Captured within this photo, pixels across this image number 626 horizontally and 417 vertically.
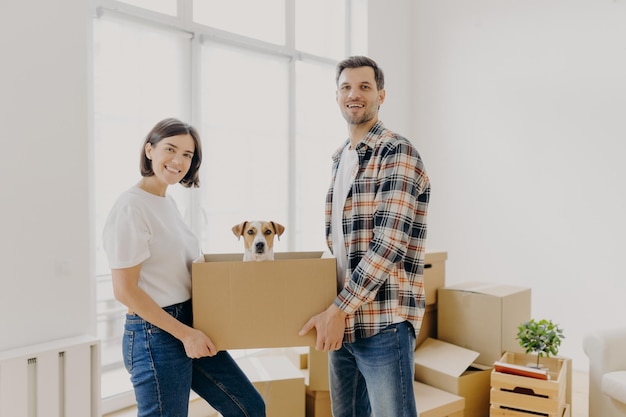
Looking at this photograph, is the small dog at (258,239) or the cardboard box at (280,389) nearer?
the small dog at (258,239)

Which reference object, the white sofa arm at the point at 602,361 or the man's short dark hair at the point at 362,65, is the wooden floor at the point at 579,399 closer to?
the white sofa arm at the point at 602,361

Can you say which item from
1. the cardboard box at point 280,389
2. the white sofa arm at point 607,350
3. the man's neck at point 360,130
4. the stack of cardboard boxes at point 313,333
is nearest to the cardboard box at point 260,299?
the stack of cardboard boxes at point 313,333

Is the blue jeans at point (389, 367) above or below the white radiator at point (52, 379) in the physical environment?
above

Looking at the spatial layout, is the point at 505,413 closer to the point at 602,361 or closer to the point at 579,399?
the point at 602,361

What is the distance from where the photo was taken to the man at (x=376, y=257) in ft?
4.44

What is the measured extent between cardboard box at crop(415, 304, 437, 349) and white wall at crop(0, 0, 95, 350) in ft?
5.79

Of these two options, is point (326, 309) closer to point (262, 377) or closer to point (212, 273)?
point (212, 273)

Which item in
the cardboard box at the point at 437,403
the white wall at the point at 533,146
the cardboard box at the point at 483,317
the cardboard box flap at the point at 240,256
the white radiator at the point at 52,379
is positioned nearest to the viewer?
the cardboard box flap at the point at 240,256

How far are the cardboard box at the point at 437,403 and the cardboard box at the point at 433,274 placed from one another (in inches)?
20.5

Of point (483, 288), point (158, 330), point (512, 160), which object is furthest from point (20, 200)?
point (512, 160)

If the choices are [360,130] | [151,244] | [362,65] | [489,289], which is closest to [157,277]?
[151,244]

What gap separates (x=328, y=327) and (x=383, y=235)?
30 cm

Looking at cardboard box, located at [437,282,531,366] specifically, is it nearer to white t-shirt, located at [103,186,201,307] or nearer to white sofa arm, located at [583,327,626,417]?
white sofa arm, located at [583,327,626,417]

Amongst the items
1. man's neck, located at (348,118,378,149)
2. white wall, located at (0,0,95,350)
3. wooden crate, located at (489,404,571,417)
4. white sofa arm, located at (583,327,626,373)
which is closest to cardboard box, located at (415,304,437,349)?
wooden crate, located at (489,404,571,417)
